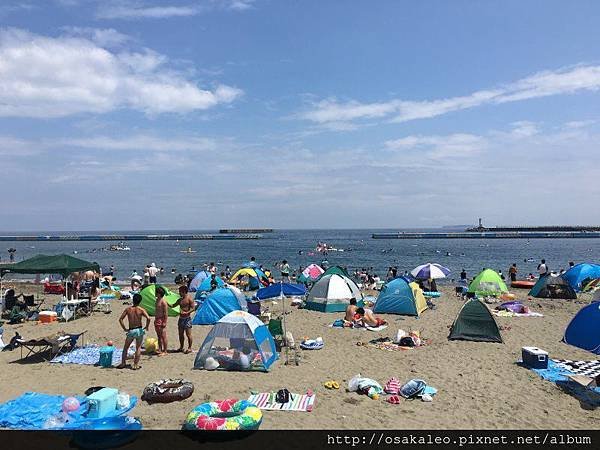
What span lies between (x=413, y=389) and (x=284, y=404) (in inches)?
102

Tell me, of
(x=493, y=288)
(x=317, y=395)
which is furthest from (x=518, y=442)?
(x=493, y=288)

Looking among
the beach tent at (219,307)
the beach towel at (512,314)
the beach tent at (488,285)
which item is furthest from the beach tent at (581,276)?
the beach tent at (219,307)

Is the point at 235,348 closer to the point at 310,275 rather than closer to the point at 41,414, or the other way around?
the point at 41,414

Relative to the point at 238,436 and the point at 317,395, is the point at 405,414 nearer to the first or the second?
the point at 317,395

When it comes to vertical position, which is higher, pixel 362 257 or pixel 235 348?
pixel 235 348

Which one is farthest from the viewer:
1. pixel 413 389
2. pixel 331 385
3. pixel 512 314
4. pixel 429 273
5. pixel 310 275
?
pixel 310 275

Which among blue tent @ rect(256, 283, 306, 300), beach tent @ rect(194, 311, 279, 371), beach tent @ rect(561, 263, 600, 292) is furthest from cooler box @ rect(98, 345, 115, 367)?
beach tent @ rect(561, 263, 600, 292)

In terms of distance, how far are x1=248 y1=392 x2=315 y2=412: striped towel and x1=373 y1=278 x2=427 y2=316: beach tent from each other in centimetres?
978

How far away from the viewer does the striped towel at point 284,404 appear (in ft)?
26.2

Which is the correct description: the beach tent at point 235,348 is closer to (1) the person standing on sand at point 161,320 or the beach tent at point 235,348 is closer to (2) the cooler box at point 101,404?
(1) the person standing on sand at point 161,320

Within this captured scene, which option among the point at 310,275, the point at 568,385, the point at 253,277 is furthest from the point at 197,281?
the point at 568,385

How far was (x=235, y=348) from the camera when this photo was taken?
10.6 meters

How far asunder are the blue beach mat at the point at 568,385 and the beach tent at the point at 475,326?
226 cm

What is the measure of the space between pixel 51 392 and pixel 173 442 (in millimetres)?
A: 3784
